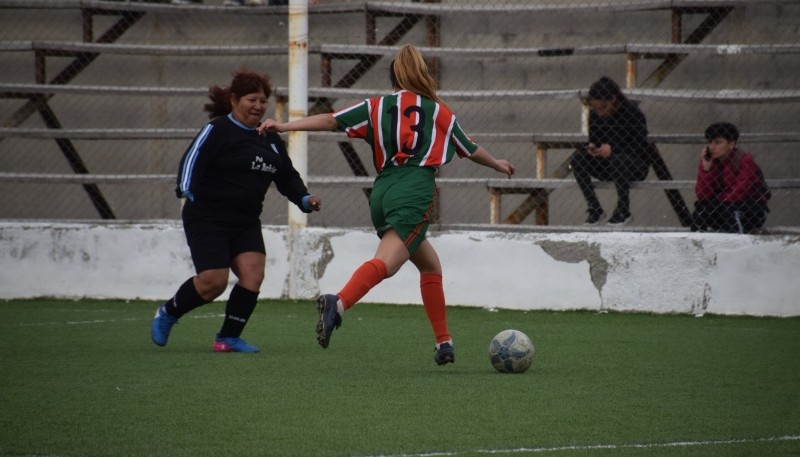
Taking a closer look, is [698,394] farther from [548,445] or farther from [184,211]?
[184,211]

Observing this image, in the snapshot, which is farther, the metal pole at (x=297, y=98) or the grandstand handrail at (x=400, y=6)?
the grandstand handrail at (x=400, y=6)

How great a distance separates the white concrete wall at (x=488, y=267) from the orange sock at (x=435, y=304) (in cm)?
383

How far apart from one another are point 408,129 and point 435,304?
0.99 m

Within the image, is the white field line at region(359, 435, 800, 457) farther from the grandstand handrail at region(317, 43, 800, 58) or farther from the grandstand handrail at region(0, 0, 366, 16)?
the grandstand handrail at region(0, 0, 366, 16)

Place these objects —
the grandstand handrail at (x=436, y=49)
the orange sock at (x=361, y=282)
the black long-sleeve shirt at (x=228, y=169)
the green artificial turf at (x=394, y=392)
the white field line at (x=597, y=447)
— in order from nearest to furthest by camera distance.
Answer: the white field line at (x=597, y=447)
the green artificial turf at (x=394, y=392)
the orange sock at (x=361, y=282)
the black long-sleeve shirt at (x=228, y=169)
the grandstand handrail at (x=436, y=49)

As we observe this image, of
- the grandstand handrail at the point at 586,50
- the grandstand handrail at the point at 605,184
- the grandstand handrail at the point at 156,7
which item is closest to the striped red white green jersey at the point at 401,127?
the grandstand handrail at the point at 605,184

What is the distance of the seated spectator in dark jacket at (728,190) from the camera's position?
1010 centimetres

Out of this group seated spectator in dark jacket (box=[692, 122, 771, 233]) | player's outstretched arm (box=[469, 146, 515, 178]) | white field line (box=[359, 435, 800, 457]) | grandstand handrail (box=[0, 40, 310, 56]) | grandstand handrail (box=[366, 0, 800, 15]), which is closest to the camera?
white field line (box=[359, 435, 800, 457])

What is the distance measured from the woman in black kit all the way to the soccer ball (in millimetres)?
1546

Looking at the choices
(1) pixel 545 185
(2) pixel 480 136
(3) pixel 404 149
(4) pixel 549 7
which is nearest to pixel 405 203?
(3) pixel 404 149

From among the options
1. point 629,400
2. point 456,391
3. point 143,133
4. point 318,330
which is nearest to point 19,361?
point 318,330

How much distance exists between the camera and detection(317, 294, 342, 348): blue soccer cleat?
5.73 m

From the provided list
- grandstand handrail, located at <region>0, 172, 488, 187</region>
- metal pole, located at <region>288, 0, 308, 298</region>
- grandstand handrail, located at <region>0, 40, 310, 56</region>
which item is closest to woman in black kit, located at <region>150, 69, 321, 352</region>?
metal pole, located at <region>288, 0, 308, 298</region>

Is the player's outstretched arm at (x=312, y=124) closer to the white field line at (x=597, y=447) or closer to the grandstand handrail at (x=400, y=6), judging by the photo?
the white field line at (x=597, y=447)
